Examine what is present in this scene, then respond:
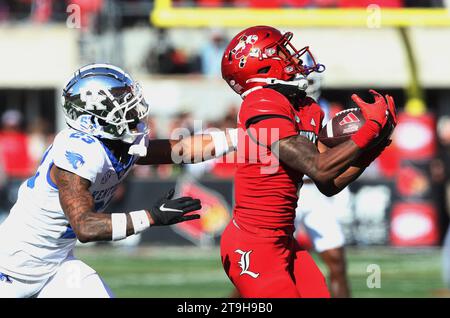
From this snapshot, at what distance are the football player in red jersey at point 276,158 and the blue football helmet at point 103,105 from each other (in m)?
0.51

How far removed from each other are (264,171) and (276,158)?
0.10m

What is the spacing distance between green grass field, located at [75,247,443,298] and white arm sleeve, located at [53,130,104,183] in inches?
149

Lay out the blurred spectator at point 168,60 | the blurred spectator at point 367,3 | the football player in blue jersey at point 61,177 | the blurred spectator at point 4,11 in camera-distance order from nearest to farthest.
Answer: the football player in blue jersey at point 61,177
the blurred spectator at point 367,3
the blurred spectator at point 168,60
the blurred spectator at point 4,11

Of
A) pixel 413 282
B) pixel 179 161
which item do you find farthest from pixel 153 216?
pixel 413 282

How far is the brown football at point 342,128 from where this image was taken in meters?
4.85

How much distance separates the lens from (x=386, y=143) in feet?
A: 15.6

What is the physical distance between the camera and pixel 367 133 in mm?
4434

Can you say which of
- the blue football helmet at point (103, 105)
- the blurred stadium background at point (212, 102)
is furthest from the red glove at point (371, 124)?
the blurred stadium background at point (212, 102)

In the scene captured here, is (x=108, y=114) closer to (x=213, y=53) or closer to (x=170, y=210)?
(x=170, y=210)

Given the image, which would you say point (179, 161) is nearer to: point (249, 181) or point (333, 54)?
point (249, 181)

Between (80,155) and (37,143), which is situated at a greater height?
(80,155)

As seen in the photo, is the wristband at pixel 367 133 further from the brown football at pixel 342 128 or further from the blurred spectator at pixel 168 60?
the blurred spectator at pixel 168 60

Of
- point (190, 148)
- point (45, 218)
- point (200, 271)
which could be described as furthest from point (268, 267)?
point (200, 271)
